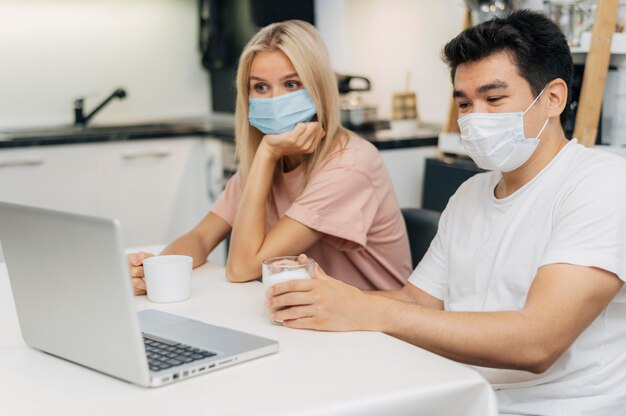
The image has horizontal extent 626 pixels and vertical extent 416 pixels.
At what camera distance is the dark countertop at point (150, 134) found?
119 inches

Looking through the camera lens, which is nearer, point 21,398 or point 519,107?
point 21,398

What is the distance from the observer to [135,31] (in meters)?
4.23

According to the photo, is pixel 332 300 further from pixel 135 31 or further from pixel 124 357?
pixel 135 31

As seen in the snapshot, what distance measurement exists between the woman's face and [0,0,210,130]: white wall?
2.42 meters

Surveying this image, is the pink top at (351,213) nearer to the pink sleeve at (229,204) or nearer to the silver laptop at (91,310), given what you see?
the pink sleeve at (229,204)

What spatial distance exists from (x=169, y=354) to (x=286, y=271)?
0.30 m

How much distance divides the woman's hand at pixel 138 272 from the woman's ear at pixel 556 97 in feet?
2.61

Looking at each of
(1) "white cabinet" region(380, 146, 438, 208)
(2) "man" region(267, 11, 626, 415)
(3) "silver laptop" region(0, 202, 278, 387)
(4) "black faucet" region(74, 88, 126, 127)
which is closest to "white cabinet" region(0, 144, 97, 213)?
(4) "black faucet" region(74, 88, 126, 127)

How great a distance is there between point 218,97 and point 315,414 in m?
3.55

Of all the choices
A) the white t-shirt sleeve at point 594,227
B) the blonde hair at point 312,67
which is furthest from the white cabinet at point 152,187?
the white t-shirt sleeve at point 594,227

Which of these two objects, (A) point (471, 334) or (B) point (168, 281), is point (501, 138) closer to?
(A) point (471, 334)

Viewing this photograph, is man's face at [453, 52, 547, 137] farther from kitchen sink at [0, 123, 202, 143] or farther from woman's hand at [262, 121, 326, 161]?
kitchen sink at [0, 123, 202, 143]

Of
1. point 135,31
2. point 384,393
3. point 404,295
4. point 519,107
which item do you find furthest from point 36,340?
point 135,31

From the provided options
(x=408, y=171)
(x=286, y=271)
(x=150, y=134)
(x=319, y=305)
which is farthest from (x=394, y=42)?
(x=319, y=305)
